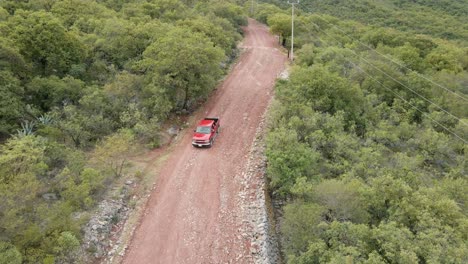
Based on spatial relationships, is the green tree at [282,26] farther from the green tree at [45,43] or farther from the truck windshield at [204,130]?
the truck windshield at [204,130]

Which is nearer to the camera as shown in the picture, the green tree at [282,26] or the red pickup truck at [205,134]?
the red pickup truck at [205,134]

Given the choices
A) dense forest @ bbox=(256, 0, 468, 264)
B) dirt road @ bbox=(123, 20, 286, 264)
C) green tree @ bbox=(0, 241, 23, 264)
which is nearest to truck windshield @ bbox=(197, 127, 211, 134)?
dirt road @ bbox=(123, 20, 286, 264)

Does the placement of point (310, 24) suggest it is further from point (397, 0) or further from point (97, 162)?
point (397, 0)

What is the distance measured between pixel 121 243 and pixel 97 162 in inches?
235

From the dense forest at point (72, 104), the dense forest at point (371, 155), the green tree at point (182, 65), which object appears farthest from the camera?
the green tree at point (182, 65)

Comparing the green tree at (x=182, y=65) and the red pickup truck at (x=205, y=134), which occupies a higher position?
the green tree at (x=182, y=65)

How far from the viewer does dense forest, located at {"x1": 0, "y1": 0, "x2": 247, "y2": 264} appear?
1566cm

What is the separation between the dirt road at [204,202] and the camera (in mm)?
17250

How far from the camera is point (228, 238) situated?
18094mm

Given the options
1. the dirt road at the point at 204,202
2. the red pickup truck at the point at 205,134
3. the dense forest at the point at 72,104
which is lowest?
the dirt road at the point at 204,202

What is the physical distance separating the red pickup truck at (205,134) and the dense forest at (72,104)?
323 cm

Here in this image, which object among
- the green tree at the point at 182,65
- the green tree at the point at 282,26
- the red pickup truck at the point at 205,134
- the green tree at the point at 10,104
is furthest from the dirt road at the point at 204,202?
the green tree at the point at 282,26

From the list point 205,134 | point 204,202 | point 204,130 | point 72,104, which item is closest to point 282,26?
point 204,130

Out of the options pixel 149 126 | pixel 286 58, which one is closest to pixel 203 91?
pixel 149 126
